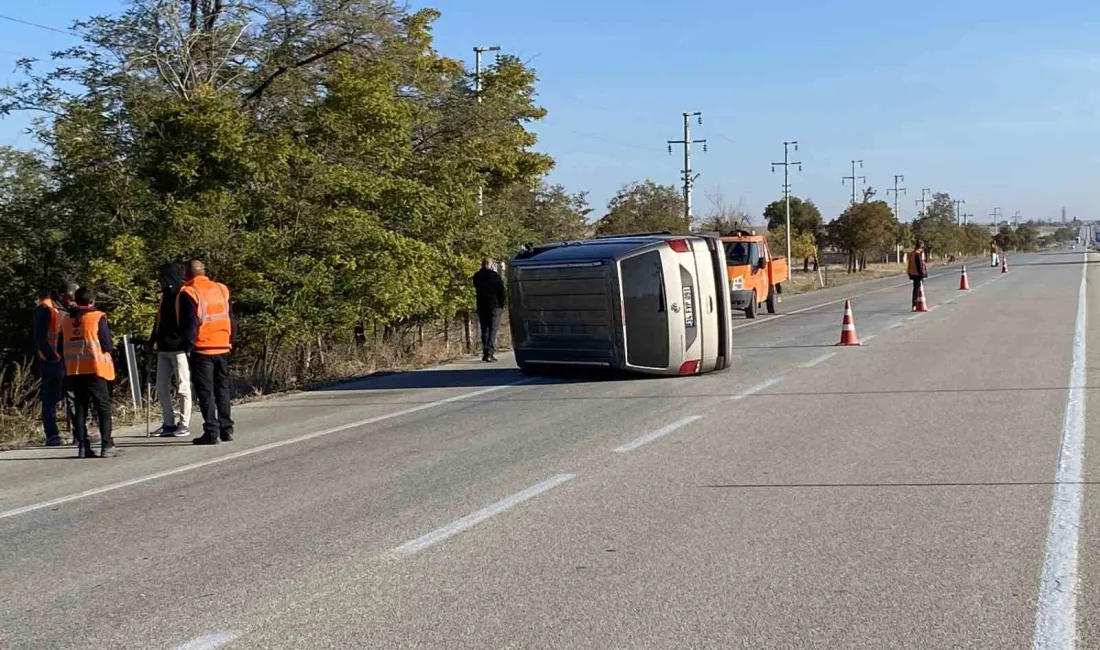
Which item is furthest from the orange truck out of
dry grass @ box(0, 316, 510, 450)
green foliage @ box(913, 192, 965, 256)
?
green foliage @ box(913, 192, 965, 256)

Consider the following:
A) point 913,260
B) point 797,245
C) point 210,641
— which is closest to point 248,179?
point 210,641

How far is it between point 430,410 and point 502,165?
15979 mm

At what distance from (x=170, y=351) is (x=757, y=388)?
6.80m

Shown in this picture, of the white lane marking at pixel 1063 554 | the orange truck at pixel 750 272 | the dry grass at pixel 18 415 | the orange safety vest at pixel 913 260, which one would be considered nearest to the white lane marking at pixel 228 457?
the dry grass at pixel 18 415

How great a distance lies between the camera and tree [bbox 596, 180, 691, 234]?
142 feet

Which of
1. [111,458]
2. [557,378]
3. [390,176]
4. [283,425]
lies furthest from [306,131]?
[111,458]

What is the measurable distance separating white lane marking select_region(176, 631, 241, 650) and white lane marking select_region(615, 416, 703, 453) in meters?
4.89

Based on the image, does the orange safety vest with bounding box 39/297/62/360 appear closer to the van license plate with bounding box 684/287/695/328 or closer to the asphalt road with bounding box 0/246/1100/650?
the asphalt road with bounding box 0/246/1100/650

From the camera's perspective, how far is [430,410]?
12828 mm

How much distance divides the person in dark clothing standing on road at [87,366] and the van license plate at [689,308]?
281 inches

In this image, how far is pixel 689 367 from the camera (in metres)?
14.9

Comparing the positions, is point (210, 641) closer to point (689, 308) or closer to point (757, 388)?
point (757, 388)

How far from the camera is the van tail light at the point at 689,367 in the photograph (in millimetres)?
14828

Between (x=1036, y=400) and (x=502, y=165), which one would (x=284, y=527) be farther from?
(x=502, y=165)
